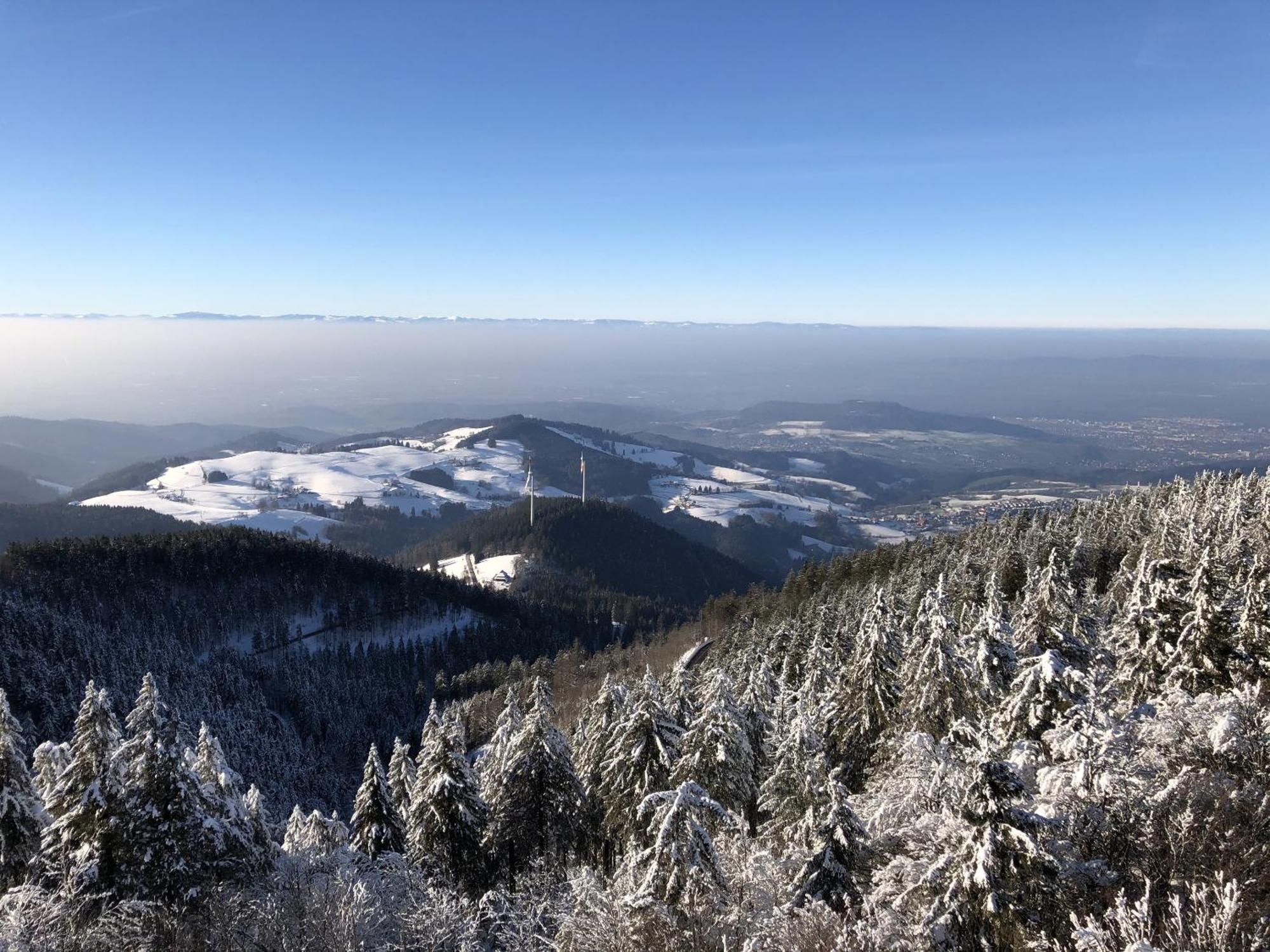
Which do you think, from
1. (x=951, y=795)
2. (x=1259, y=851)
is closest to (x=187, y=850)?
(x=951, y=795)

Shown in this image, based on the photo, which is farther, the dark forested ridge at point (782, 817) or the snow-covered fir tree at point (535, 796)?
the snow-covered fir tree at point (535, 796)

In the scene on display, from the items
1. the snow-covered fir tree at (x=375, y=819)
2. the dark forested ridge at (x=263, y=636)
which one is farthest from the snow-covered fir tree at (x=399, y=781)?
the dark forested ridge at (x=263, y=636)

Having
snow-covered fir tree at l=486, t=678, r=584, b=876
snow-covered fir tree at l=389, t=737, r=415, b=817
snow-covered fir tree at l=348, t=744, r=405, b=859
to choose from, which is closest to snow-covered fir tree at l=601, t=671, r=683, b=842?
snow-covered fir tree at l=486, t=678, r=584, b=876

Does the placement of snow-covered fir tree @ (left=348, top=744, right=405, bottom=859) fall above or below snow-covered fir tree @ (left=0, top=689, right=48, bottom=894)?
below

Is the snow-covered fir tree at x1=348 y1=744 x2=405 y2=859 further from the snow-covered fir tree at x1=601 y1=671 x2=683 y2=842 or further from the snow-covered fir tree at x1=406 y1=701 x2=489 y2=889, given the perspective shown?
the snow-covered fir tree at x1=601 y1=671 x2=683 y2=842

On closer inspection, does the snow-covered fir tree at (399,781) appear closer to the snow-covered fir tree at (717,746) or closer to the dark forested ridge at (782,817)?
the dark forested ridge at (782,817)

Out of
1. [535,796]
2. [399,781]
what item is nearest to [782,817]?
[535,796]

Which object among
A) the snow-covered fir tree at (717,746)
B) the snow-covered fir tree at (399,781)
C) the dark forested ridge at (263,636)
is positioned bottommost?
the dark forested ridge at (263,636)

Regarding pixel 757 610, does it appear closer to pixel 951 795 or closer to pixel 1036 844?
pixel 951 795
